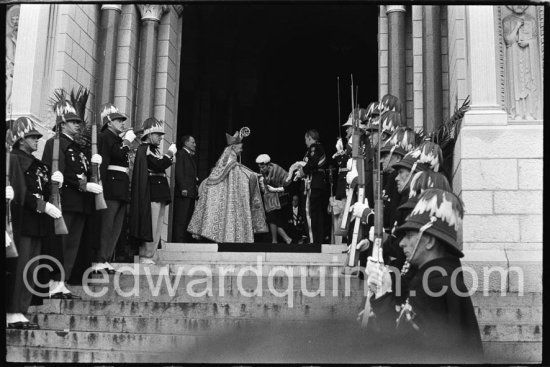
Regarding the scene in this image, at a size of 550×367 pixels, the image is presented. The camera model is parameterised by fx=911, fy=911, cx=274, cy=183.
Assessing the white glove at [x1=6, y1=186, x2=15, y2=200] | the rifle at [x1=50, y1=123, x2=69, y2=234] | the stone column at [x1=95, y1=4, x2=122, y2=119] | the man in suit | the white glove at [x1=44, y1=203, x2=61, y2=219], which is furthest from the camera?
the stone column at [x1=95, y1=4, x2=122, y2=119]

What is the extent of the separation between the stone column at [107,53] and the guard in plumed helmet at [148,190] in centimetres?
210

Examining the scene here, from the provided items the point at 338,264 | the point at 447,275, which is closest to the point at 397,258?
the point at 447,275

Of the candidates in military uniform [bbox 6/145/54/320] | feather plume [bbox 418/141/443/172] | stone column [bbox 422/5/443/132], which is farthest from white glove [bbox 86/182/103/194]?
stone column [bbox 422/5/443/132]

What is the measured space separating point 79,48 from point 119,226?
3.48 meters

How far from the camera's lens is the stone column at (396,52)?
13477 mm

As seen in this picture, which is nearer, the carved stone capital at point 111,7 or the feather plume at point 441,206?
the feather plume at point 441,206

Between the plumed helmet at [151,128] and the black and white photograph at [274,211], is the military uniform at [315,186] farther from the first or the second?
the plumed helmet at [151,128]

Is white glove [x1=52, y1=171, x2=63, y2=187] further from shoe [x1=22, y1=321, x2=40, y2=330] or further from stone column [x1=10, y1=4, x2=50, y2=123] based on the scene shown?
stone column [x1=10, y1=4, x2=50, y2=123]

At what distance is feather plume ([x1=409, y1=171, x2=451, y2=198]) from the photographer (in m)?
7.72

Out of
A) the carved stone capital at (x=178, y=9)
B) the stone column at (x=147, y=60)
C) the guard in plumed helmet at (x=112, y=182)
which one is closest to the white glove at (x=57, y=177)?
the guard in plumed helmet at (x=112, y=182)

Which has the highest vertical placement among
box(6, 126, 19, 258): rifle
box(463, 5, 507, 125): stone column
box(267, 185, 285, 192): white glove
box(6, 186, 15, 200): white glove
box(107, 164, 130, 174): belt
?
box(463, 5, 507, 125): stone column

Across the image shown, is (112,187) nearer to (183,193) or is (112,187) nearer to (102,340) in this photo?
(183,193)

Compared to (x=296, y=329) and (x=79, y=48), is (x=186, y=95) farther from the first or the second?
(x=296, y=329)

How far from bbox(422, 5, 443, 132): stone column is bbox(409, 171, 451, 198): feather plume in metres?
4.74
